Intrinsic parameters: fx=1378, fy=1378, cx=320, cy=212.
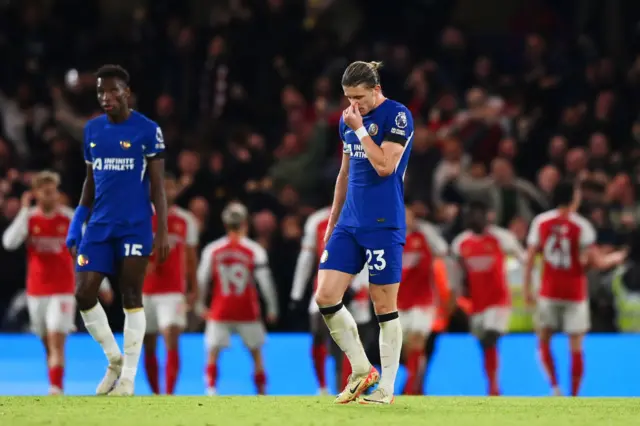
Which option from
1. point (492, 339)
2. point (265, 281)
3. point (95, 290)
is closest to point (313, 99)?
point (265, 281)

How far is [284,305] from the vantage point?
15516mm

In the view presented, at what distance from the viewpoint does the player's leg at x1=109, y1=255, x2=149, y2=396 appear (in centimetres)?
932

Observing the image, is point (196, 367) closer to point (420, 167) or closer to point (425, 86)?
point (420, 167)

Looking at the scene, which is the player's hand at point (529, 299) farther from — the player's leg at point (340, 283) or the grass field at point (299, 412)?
the player's leg at point (340, 283)

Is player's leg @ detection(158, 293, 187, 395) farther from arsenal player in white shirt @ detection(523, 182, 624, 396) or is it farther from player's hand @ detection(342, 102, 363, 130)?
player's hand @ detection(342, 102, 363, 130)

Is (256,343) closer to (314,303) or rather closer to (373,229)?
(314,303)

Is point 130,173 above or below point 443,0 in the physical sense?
below

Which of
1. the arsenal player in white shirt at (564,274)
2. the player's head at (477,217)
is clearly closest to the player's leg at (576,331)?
the arsenal player in white shirt at (564,274)

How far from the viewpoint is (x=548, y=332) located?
14.0 m

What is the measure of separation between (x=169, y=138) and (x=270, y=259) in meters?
2.82

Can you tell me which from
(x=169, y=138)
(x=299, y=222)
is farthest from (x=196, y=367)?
(x=169, y=138)

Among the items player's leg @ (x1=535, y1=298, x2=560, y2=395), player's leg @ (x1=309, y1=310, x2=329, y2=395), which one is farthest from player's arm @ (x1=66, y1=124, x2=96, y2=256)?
player's leg @ (x1=535, y1=298, x2=560, y2=395)

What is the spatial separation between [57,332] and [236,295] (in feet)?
6.78

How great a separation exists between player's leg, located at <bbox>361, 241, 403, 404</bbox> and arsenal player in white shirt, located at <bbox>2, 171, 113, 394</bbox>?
534cm
